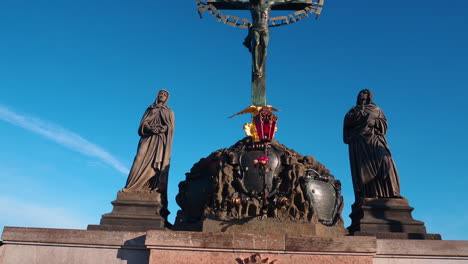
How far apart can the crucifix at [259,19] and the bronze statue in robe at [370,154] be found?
2837mm

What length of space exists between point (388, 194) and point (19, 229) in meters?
8.86

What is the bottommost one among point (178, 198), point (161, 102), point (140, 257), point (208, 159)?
point (140, 257)

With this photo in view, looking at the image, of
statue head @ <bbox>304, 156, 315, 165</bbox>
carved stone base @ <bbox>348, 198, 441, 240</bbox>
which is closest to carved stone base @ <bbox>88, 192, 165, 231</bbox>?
statue head @ <bbox>304, 156, 315, 165</bbox>

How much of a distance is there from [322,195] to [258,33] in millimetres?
5933

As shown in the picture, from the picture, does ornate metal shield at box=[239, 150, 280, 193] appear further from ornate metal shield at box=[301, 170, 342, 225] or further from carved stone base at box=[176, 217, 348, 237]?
carved stone base at box=[176, 217, 348, 237]

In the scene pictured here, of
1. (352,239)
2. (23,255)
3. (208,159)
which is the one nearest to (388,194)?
(352,239)

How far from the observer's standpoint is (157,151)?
464 inches

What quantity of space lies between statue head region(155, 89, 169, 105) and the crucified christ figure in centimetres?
286

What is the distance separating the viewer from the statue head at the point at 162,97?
12.7m

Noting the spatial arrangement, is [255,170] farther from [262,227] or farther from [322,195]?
[322,195]

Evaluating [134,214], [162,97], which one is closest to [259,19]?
[162,97]

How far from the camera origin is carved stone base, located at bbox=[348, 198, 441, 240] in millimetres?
10086

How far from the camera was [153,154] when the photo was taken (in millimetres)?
11797

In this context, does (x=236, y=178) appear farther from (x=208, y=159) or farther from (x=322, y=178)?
(x=322, y=178)
